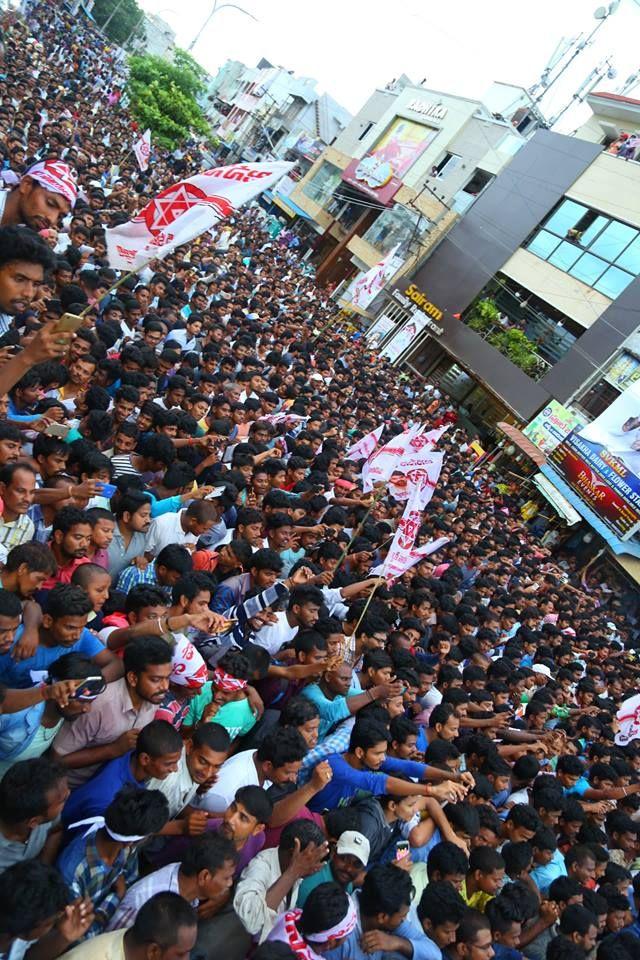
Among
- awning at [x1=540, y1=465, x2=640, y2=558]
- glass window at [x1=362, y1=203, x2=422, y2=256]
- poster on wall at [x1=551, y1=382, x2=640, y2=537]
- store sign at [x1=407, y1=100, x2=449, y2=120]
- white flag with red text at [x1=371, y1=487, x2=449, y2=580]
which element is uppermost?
store sign at [x1=407, y1=100, x2=449, y2=120]

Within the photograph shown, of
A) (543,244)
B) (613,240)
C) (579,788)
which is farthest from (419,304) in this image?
(579,788)

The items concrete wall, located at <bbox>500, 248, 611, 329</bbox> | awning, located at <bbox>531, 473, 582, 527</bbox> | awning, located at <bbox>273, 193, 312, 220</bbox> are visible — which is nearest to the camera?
awning, located at <bbox>531, 473, 582, 527</bbox>

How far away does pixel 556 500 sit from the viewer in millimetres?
17984

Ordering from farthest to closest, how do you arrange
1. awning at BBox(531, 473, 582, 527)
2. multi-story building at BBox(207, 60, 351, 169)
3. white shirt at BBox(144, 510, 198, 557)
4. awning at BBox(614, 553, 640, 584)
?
multi-story building at BBox(207, 60, 351, 169) < awning at BBox(531, 473, 582, 527) < awning at BBox(614, 553, 640, 584) < white shirt at BBox(144, 510, 198, 557)

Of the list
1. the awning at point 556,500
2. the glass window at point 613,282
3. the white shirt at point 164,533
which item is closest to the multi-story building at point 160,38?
the glass window at point 613,282

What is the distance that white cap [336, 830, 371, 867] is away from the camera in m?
2.77

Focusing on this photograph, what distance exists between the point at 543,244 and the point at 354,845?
2553 cm

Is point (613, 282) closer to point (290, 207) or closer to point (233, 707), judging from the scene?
point (233, 707)

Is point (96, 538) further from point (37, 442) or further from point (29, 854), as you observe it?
point (29, 854)

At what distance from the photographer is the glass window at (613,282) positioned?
2030 centimetres

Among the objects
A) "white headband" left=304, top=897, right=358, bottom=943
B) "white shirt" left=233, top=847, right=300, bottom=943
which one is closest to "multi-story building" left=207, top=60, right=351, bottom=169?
"white shirt" left=233, top=847, right=300, bottom=943

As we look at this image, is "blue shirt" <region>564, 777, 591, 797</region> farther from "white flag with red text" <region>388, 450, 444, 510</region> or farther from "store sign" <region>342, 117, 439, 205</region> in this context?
"store sign" <region>342, 117, 439, 205</region>

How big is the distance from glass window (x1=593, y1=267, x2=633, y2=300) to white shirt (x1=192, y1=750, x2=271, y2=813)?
859 inches

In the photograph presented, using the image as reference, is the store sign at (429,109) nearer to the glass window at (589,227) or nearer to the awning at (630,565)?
the glass window at (589,227)
